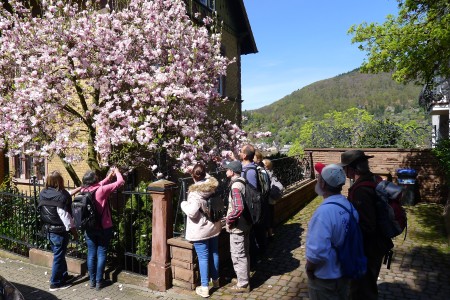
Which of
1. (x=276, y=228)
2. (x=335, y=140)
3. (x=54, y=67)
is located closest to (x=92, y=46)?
(x=54, y=67)

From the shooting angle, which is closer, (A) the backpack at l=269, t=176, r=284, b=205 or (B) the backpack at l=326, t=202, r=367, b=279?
(B) the backpack at l=326, t=202, r=367, b=279

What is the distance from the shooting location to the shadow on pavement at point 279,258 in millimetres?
5879

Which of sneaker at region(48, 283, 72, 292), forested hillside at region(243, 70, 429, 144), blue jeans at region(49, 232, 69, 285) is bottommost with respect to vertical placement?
sneaker at region(48, 283, 72, 292)

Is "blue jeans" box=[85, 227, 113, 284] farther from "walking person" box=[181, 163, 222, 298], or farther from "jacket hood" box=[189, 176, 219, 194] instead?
"jacket hood" box=[189, 176, 219, 194]

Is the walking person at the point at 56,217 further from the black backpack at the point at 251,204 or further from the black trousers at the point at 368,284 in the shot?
the black trousers at the point at 368,284

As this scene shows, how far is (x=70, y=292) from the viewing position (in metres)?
5.63

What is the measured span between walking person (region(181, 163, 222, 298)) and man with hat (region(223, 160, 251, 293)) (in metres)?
0.27

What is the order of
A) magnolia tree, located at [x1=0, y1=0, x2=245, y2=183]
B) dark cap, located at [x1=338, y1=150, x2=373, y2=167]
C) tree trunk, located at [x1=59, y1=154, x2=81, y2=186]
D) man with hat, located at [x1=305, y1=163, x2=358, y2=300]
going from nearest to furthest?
man with hat, located at [x1=305, y1=163, x2=358, y2=300] → dark cap, located at [x1=338, y1=150, x2=373, y2=167] → magnolia tree, located at [x1=0, y1=0, x2=245, y2=183] → tree trunk, located at [x1=59, y1=154, x2=81, y2=186]

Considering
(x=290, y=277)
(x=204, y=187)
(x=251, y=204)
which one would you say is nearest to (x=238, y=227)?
(x=251, y=204)

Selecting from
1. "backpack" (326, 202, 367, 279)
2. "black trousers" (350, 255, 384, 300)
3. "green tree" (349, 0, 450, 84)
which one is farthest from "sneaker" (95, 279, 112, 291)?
"green tree" (349, 0, 450, 84)


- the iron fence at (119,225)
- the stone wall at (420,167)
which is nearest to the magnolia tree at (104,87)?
the iron fence at (119,225)

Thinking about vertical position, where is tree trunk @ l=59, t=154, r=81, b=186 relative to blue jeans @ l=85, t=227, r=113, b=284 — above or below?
above

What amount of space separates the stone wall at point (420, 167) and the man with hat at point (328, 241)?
944cm

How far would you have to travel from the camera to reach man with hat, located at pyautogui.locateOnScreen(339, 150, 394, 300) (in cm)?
362
